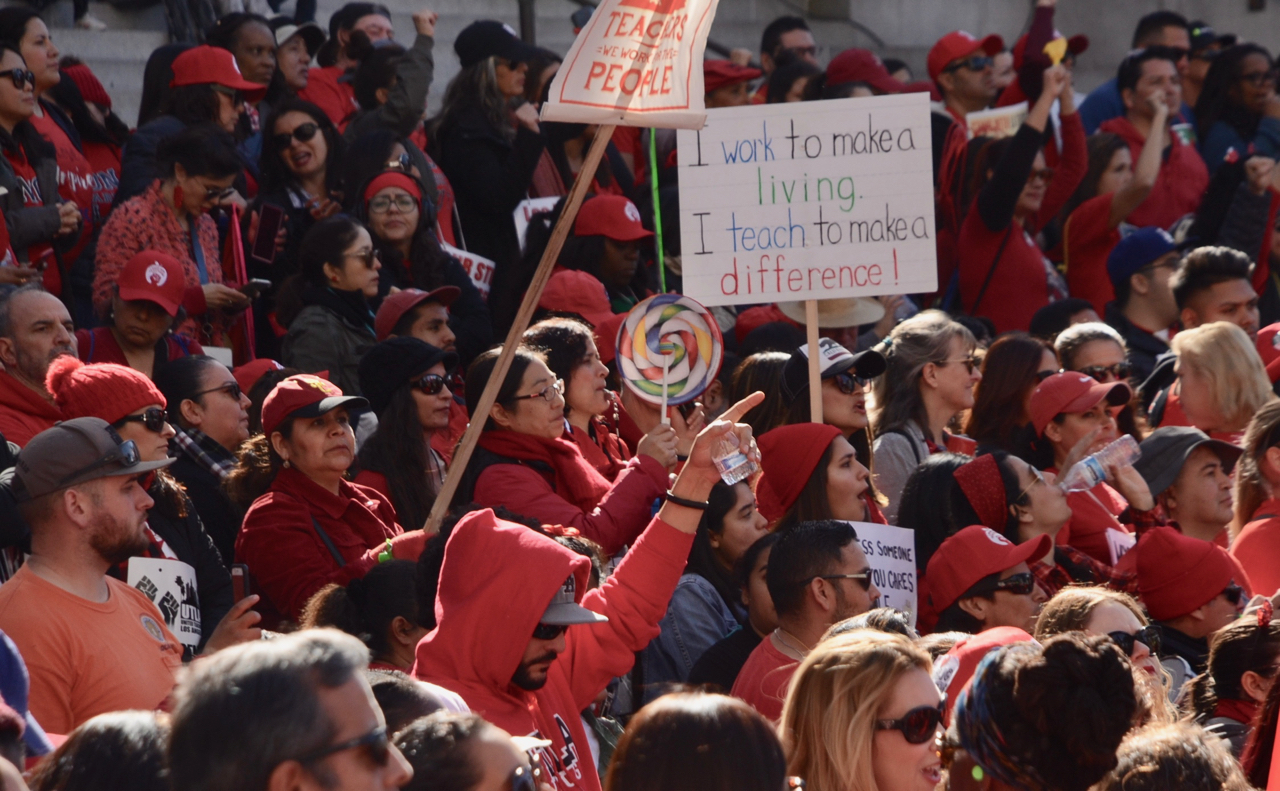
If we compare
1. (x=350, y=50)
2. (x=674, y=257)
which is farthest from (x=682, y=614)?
(x=350, y=50)

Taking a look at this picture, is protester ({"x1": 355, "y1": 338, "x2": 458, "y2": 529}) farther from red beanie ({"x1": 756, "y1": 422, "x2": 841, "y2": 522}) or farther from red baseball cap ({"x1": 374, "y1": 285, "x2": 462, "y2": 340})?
red beanie ({"x1": 756, "y1": 422, "x2": 841, "y2": 522})

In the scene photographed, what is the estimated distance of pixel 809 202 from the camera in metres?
6.55

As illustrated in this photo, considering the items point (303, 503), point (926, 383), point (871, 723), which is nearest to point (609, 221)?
point (926, 383)

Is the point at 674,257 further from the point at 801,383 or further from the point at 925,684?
the point at 925,684

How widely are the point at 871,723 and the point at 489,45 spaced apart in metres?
6.33

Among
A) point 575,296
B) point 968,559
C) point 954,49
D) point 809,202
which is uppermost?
point 954,49

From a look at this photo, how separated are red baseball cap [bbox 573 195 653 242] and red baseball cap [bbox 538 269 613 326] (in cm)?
56

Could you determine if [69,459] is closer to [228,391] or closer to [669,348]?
[228,391]

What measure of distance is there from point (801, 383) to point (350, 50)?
4.72 meters

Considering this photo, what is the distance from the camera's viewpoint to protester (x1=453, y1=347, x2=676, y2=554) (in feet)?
18.1

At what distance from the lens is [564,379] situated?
6508 mm

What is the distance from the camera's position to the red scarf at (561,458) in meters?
5.86

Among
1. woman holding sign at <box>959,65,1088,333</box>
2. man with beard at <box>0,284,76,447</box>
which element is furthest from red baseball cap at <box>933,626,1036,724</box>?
woman holding sign at <box>959,65,1088,333</box>

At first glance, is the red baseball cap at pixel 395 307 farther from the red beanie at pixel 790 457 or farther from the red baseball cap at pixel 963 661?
the red baseball cap at pixel 963 661
